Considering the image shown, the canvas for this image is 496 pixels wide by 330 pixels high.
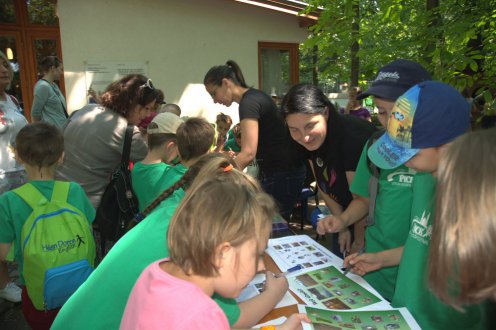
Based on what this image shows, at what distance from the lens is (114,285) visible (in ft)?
4.11

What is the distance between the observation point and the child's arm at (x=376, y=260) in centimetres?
165

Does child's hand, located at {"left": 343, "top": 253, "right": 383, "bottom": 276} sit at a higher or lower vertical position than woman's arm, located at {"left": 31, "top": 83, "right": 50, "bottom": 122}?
lower

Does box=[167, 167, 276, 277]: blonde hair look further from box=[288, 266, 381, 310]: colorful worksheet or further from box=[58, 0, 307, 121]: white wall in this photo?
box=[58, 0, 307, 121]: white wall

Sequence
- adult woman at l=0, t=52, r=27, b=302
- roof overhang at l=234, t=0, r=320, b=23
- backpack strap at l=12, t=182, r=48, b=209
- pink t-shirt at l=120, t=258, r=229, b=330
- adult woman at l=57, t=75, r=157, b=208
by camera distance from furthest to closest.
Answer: roof overhang at l=234, t=0, r=320, b=23 → adult woman at l=0, t=52, r=27, b=302 → adult woman at l=57, t=75, r=157, b=208 → backpack strap at l=12, t=182, r=48, b=209 → pink t-shirt at l=120, t=258, r=229, b=330

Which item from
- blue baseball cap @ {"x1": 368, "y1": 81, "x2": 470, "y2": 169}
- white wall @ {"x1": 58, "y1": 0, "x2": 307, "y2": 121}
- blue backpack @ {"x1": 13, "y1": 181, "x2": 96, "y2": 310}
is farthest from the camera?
white wall @ {"x1": 58, "y1": 0, "x2": 307, "y2": 121}

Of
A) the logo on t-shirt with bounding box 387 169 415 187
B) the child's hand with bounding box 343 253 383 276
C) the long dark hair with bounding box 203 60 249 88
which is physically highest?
the long dark hair with bounding box 203 60 249 88

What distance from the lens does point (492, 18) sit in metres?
3.18

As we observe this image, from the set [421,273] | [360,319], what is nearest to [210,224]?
[360,319]

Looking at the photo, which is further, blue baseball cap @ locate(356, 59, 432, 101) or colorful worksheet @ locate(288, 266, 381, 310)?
blue baseball cap @ locate(356, 59, 432, 101)

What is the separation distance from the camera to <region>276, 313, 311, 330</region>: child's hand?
127 centimetres

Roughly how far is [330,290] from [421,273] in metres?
0.38

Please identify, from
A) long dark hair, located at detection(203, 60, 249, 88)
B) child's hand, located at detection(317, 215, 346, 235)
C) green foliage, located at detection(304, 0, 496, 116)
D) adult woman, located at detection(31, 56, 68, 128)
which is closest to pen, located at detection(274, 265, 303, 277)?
child's hand, located at detection(317, 215, 346, 235)

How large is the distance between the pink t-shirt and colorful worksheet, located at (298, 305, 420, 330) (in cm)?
51

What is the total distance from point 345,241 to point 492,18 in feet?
7.78
